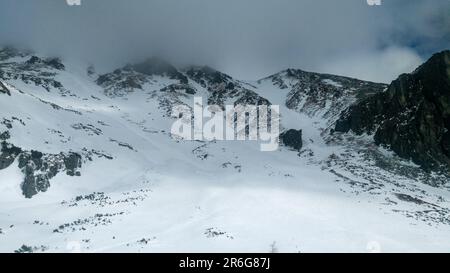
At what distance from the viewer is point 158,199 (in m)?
49.1

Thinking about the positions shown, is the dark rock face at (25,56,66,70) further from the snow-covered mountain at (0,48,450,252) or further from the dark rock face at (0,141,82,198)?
the dark rock face at (0,141,82,198)

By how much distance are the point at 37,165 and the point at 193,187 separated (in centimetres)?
1935

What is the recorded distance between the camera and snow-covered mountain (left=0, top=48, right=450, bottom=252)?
34.0 metres

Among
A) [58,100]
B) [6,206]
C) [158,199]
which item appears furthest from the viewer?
[58,100]

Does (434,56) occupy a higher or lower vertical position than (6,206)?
higher

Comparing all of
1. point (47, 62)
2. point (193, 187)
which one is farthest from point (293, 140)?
point (47, 62)

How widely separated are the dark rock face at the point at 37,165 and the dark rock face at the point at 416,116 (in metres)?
47.2

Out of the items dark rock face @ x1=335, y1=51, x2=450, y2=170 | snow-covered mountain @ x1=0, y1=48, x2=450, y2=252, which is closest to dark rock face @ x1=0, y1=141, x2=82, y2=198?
snow-covered mountain @ x1=0, y1=48, x2=450, y2=252

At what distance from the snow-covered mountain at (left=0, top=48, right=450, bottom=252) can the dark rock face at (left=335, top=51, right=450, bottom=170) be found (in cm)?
232

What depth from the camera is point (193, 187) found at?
54.4 meters
